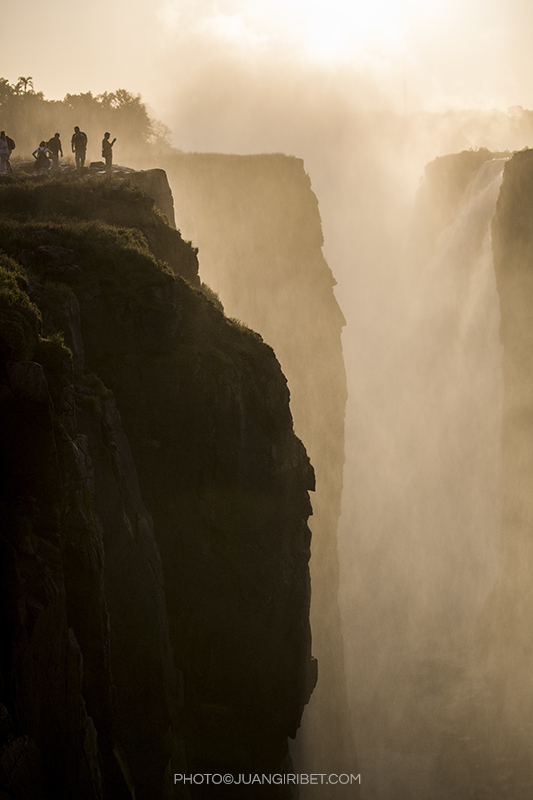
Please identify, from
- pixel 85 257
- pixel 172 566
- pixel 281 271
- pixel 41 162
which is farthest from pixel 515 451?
pixel 85 257

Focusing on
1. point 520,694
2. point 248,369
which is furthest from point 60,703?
point 520,694

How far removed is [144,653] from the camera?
15.6m

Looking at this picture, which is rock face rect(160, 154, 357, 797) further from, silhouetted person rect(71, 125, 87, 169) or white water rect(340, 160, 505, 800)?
silhouetted person rect(71, 125, 87, 169)

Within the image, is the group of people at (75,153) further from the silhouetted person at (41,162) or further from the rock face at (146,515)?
the rock face at (146,515)

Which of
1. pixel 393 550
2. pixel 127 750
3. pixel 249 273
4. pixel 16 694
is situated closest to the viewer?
pixel 16 694

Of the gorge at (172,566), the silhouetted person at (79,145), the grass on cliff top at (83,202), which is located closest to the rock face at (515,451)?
the gorge at (172,566)

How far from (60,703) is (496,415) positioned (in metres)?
65.9

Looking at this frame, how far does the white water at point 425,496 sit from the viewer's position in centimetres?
4944

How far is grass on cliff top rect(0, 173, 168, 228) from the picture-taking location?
78.3 ft

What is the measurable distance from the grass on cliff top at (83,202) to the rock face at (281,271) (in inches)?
1194

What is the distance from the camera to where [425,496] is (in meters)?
71.2

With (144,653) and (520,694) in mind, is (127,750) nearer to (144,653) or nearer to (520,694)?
(144,653)

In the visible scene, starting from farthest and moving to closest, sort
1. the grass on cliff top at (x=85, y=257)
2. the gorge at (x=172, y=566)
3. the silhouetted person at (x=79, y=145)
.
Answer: the silhouetted person at (x=79, y=145) < the grass on cliff top at (x=85, y=257) < the gorge at (x=172, y=566)

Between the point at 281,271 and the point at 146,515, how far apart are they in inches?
1910
